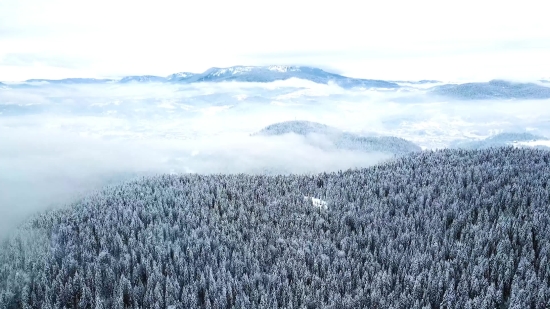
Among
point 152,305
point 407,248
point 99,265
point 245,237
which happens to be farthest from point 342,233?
point 99,265

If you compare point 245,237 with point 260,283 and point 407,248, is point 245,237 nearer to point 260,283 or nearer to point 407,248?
point 260,283

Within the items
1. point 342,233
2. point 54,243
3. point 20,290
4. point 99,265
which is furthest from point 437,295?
point 54,243

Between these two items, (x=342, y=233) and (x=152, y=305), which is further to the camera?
(x=342, y=233)

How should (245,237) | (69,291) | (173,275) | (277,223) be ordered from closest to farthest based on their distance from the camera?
(69,291) < (173,275) < (245,237) < (277,223)

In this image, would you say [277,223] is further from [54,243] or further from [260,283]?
[54,243]

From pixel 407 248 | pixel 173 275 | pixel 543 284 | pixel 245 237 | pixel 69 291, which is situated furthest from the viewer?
pixel 245 237

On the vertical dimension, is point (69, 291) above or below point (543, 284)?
below
